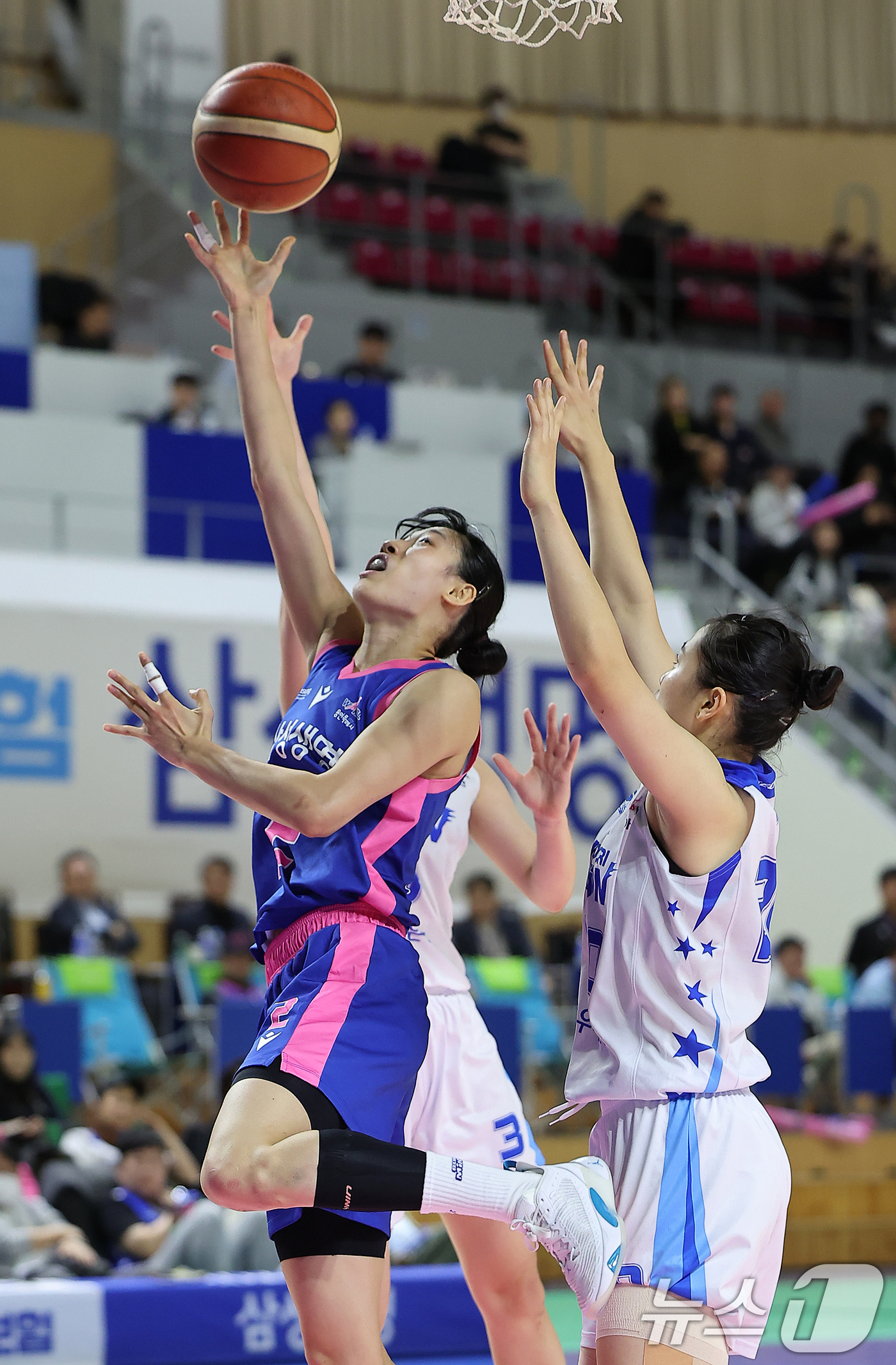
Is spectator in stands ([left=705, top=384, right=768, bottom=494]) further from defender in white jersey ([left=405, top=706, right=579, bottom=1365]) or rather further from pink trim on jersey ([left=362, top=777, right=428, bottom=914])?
pink trim on jersey ([left=362, top=777, right=428, bottom=914])

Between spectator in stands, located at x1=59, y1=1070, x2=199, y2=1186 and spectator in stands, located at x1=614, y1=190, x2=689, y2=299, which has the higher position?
spectator in stands, located at x1=614, y1=190, x2=689, y2=299

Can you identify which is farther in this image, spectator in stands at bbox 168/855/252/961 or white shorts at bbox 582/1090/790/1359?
spectator in stands at bbox 168/855/252/961

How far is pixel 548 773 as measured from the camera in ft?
12.6

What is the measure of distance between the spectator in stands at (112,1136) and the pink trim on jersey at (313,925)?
13.3 ft

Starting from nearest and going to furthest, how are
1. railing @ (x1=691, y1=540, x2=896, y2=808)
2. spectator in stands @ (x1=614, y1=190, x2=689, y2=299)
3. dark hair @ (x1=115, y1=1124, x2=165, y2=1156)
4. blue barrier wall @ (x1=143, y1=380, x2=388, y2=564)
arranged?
dark hair @ (x1=115, y1=1124, x2=165, y2=1156) → blue barrier wall @ (x1=143, y1=380, x2=388, y2=564) → railing @ (x1=691, y1=540, x2=896, y2=808) → spectator in stands @ (x1=614, y1=190, x2=689, y2=299)

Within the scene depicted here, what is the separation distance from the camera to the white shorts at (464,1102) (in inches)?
153

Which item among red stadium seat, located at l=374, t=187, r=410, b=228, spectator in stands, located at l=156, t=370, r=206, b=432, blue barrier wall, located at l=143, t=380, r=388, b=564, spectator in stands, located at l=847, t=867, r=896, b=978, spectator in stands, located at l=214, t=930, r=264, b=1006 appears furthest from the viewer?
red stadium seat, located at l=374, t=187, r=410, b=228

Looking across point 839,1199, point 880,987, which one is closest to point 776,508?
point 880,987

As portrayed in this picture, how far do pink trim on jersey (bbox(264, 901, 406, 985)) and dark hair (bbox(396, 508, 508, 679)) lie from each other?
0.56 meters

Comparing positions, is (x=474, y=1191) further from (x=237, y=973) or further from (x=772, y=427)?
(x=772, y=427)

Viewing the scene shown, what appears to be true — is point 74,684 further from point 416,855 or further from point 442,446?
point 416,855

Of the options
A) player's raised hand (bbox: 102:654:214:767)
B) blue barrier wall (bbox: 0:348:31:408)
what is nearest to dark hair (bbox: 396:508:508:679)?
player's raised hand (bbox: 102:654:214:767)

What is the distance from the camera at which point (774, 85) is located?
19.7 m

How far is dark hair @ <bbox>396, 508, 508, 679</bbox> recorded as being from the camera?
11.0 feet
